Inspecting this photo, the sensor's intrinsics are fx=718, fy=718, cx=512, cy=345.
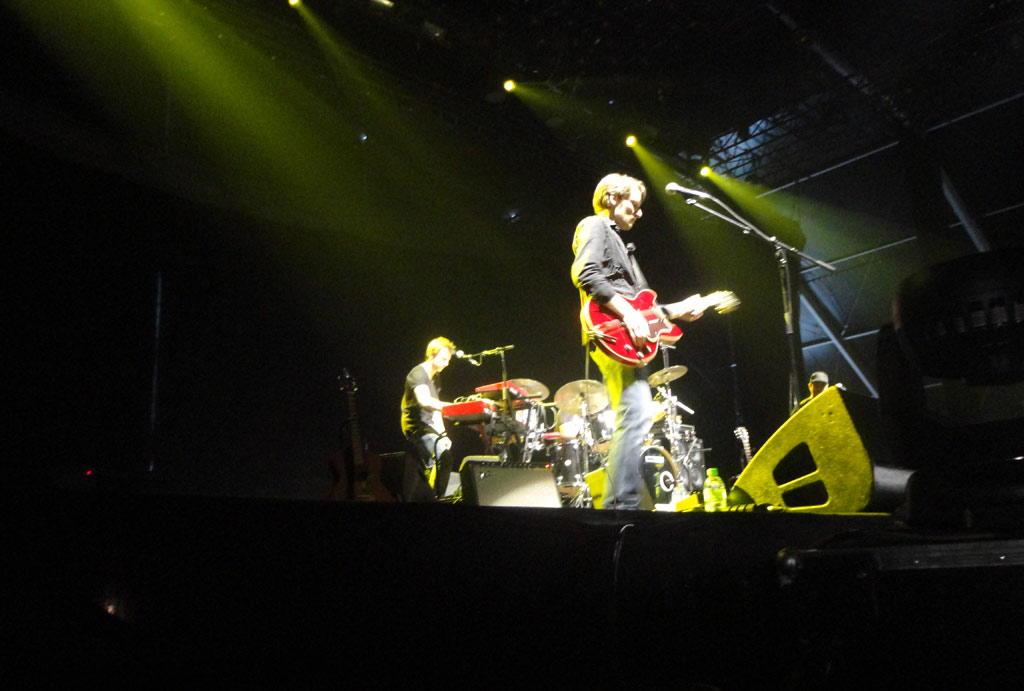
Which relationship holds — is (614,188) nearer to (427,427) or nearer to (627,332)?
(627,332)

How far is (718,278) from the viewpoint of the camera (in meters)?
9.55

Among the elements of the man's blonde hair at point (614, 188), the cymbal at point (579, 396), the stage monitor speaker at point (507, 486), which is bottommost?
the stage monitor speaker at point (507, 486)

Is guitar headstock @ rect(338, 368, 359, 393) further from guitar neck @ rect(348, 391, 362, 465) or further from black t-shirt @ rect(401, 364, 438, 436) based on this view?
black t-shirt @ rect(401, 364, 438, 436)

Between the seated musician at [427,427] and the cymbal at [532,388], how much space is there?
1006 millimetres

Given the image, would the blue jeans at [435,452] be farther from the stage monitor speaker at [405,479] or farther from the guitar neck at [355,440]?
the guitar neck at [355,440]

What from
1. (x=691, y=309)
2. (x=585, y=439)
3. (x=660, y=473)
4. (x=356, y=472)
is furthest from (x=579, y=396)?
(x=691, y=309)

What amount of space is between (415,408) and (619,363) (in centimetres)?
314

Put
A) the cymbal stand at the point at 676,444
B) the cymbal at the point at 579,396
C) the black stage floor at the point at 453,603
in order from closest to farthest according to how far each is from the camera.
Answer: the black stage floor at the point at 453,603 → the cymbal at the point at 579,396 → the cymbal stand at the point at 676,444

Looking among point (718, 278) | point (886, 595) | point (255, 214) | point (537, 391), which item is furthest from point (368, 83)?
point (886, 595)

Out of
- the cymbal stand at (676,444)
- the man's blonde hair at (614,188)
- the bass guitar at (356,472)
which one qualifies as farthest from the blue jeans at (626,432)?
the cymbal stand at (676,444)

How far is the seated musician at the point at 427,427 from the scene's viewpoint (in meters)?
5.84

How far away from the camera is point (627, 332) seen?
10.3 ft

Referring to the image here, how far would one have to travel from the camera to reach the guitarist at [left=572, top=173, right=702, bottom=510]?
2992mm

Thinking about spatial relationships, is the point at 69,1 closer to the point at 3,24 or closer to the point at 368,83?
the point at 3,24
